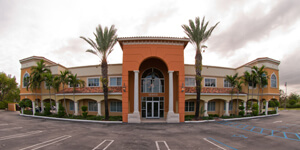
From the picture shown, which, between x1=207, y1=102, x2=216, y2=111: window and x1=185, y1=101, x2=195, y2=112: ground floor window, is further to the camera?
x1=207, y1=102, x2=216, y2=111: window

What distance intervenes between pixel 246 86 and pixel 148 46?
60.8 ft

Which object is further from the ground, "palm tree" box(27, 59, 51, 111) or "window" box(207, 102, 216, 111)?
"palm tree" box(27, 59, 51, 111)

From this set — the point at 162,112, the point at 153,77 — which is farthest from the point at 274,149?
the point at 153,77

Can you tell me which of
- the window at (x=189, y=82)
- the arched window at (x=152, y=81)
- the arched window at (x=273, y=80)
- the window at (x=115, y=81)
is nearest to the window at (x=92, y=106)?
the window at (x=115, y=81)

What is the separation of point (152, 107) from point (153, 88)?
2644mm

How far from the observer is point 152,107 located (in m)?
18.5

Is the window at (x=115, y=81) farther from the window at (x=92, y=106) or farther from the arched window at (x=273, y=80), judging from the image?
the arched window at (x=273, y=80)

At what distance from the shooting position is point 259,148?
8164 mm

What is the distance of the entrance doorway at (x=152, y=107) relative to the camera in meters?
18.4

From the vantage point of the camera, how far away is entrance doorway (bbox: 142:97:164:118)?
18422 millimetres

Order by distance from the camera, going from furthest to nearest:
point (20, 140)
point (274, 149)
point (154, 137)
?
point (154, 137) < point (20, 140) < point (274, 149)

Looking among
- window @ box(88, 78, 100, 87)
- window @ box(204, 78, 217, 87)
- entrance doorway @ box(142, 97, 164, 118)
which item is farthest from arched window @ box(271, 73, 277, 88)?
window @ box(88, 78, 100, 87)

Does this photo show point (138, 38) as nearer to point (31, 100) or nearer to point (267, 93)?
point (31, 100)

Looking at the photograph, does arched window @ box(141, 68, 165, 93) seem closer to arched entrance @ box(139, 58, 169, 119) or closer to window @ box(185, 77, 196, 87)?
arched entrance @ box(139, 58, 169, 119)
